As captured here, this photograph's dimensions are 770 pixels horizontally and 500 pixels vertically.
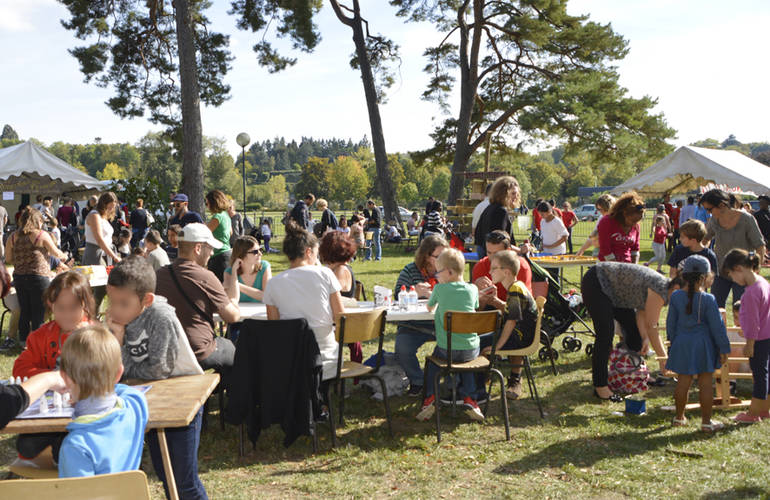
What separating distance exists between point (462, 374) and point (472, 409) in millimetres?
293

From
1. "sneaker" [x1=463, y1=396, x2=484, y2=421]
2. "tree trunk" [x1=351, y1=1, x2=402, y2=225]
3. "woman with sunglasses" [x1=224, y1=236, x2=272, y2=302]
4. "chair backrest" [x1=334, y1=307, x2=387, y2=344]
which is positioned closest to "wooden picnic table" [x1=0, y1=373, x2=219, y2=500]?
"chair backrest" [x1=334, y1=307, x2=387, y2=344]

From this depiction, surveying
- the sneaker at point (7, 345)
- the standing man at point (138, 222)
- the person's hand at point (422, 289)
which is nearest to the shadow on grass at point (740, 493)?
the person's hand at point (422, 289)

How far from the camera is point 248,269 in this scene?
4.96 meters

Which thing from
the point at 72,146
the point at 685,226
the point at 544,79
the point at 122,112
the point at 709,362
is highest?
the point at 72,146

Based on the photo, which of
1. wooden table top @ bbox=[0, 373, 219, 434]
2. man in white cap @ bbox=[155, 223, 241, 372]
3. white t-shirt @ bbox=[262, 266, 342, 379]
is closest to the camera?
wooden table top @ bbox=[0, 373, 219, 434]

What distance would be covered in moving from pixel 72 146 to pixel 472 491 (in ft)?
440

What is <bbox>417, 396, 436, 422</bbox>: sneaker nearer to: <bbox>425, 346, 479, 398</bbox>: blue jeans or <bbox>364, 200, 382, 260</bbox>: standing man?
<bbox>425, 346, 479, 398</bbox>: blue jeans

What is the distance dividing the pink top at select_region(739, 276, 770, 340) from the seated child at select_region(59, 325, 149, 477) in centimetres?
391

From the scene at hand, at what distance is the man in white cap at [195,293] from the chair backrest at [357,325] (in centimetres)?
66

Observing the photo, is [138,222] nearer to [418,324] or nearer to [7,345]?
[7,345]

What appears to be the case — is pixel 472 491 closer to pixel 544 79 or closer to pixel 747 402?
pixel 747 402

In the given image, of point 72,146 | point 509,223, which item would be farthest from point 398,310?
point 72,146

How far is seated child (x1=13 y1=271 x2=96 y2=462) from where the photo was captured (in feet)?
9.32

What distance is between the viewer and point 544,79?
19.8 metres
